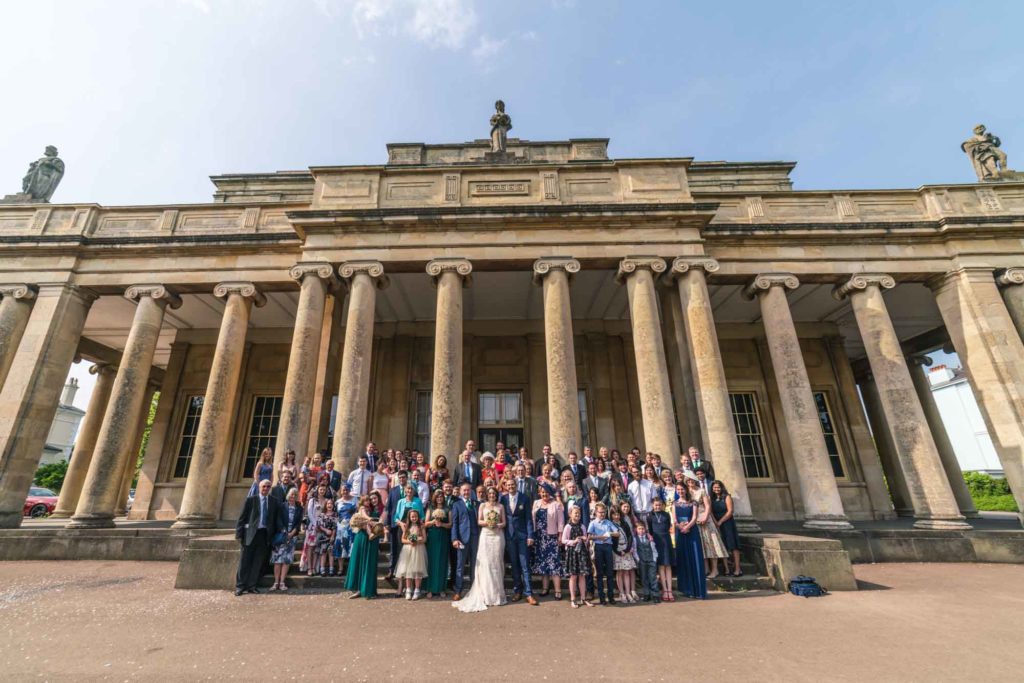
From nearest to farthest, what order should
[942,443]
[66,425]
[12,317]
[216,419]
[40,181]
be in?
[216,419] → [12,317] → [40,181] → [942,443] → [66,425]

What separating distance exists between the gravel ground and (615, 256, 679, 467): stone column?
3304mm

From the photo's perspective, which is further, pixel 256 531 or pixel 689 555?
pixel 256 531

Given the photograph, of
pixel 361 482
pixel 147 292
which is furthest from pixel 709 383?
pixel 147 292

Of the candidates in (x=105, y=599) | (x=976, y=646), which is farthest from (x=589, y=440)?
(x=105, y=599)

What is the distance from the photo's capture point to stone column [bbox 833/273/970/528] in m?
9.52

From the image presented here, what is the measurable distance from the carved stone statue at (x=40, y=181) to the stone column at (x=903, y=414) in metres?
23.8

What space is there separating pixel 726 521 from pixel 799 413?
4.40m

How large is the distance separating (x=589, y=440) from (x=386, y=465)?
7.64 m

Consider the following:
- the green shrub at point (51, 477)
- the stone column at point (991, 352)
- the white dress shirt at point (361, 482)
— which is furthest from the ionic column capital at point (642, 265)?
the green shrub at point (51, 477)

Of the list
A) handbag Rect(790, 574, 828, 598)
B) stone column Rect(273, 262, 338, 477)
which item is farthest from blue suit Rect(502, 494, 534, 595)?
stone column Rect(273, 262, 338, 477)

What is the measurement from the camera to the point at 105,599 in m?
6.16

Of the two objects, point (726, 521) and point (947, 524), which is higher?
point (726, 521)

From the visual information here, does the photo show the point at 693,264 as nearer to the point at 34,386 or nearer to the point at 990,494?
the point at 34,386

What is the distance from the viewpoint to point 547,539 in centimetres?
646
